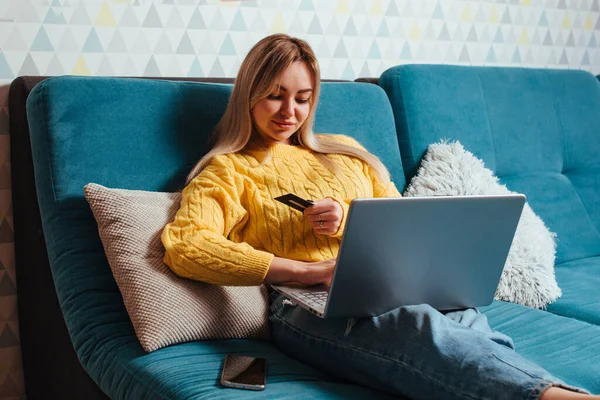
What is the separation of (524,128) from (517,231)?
445 mm

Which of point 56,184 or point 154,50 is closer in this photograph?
point 56,184

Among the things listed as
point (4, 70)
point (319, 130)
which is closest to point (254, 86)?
point (319, 130)

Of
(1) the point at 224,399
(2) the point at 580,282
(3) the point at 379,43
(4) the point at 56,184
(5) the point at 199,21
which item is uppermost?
(3) the point at 379,43

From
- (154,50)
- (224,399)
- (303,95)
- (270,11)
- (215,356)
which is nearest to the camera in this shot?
(224,399)

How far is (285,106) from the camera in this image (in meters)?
1.67

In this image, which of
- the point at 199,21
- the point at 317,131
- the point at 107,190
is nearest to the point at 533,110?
the point at 317,131

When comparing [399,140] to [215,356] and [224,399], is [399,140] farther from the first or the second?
[224,399]

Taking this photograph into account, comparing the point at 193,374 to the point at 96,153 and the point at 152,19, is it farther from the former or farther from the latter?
the point at 152,19

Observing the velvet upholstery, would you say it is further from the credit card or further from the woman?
the credit card

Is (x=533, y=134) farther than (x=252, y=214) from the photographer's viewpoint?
Yes

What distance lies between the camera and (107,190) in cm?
154

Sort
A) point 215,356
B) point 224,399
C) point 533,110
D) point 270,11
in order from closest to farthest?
point 224,399 → point 215,356 → point 270,11 → point 533,110

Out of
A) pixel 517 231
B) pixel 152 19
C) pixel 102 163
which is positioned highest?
pixel 152 19

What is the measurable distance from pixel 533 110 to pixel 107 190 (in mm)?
1383
